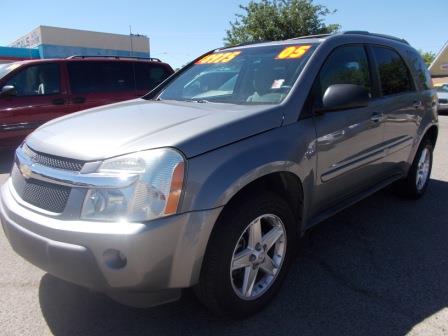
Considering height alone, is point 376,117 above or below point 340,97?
below

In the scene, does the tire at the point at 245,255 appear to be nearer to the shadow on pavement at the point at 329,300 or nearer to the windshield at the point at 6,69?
the shadow on pavement at the point at 329,300

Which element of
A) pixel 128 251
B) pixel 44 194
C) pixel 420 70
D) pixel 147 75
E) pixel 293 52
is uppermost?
pixel 293 52

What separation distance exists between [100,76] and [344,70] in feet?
18.7

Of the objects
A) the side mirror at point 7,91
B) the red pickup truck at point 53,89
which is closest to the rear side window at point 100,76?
the red pickup truck at point 53,89

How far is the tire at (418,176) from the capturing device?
4.84 m

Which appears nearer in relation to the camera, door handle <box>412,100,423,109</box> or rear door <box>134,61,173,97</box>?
door handle <box>412,100,423,109</box>

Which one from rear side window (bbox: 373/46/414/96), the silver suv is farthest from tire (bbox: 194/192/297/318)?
rear side window (bbox: 373/46/414/96)

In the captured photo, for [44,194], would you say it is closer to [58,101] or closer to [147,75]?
[58,101]

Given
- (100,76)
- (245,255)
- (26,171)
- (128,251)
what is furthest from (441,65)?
(128,251)

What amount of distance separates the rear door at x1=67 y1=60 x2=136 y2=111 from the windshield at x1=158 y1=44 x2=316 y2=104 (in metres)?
4.16

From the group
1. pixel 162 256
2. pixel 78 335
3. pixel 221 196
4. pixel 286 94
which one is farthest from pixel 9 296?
pixel 286 94

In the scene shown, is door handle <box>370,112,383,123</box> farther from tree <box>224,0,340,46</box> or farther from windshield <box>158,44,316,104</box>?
tree <box>224,0,340,46</box>

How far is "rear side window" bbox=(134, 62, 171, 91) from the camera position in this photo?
8555 mm

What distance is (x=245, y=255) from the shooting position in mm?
2611
